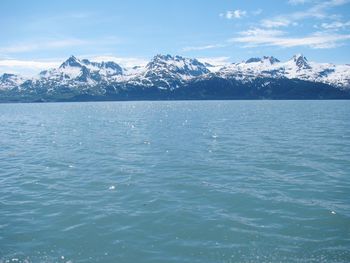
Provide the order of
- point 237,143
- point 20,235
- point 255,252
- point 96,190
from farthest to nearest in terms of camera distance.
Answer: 1. point 237,143
2. point 96,190
3. point 20,235
4. point 255,252

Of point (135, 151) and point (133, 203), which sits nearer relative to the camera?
point (133, 203)

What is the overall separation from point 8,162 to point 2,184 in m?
13.6

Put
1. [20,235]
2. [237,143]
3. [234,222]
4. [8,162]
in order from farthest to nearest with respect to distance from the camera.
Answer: [237,143]
[8,162]
[234,222]
[20,235]

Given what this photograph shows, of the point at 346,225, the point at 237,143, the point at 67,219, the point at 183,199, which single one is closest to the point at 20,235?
the point at 67,219

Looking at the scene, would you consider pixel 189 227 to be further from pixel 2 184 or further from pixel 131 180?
pixel 2 184

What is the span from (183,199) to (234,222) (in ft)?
21.6

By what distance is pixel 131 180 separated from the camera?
3822 centimetres

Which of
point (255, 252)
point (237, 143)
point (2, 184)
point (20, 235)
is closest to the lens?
point (255, 252)

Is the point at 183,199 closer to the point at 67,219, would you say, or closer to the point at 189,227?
the point at 189,227

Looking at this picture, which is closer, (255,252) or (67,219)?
(255,252)

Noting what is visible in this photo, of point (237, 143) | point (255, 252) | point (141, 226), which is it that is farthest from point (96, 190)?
point (237, 143)

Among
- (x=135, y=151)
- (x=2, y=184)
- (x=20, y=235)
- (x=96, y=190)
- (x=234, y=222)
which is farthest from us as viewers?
(x=135, y=151)

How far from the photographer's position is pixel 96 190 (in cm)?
3447

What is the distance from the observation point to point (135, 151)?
58125 mm
